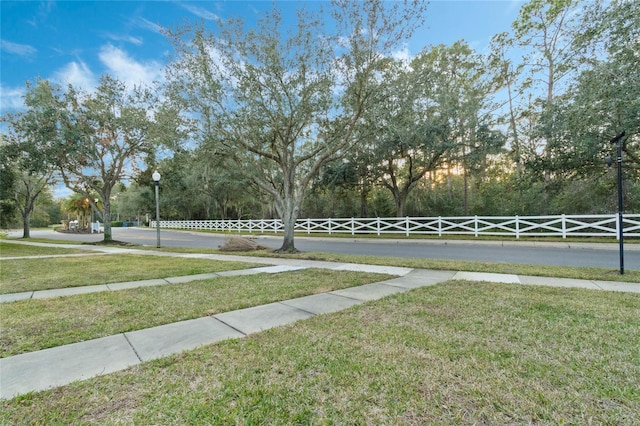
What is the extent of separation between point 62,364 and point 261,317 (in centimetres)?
190

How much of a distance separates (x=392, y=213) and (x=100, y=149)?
18.7 meters

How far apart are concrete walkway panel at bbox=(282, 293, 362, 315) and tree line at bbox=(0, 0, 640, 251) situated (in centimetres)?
652

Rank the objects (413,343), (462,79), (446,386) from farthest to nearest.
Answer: (462,79), (413,343), (446,386)

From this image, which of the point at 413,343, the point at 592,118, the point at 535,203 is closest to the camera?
the point at 413,343

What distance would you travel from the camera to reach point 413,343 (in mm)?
2838

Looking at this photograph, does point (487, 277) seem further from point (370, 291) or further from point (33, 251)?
point (33, 251)

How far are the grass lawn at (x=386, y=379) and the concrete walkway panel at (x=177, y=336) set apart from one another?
9.1 inches

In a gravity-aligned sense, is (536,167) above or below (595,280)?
above

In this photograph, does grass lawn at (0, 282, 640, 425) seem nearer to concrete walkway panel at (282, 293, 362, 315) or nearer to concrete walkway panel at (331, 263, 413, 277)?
concrete walkway panel at (282, 293, 362, 315)

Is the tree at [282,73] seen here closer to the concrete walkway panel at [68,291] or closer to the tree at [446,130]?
the tree at [446,130]

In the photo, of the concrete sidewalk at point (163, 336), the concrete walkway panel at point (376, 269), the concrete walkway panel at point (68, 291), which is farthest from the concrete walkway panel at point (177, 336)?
the concrete walkway panel at point (376, 269)

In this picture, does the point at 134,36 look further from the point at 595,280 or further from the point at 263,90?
the point at 595,280

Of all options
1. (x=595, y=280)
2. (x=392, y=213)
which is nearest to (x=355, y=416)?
(x=595, y=280)

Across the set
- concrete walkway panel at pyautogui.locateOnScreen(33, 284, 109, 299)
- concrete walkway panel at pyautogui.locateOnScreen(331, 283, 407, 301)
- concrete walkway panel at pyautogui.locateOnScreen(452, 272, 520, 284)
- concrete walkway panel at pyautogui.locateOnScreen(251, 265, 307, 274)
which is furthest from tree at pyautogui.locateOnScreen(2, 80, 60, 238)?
concrete walkway panel at pyautogui.locateOnScreen(452, 272, 520, 284)
